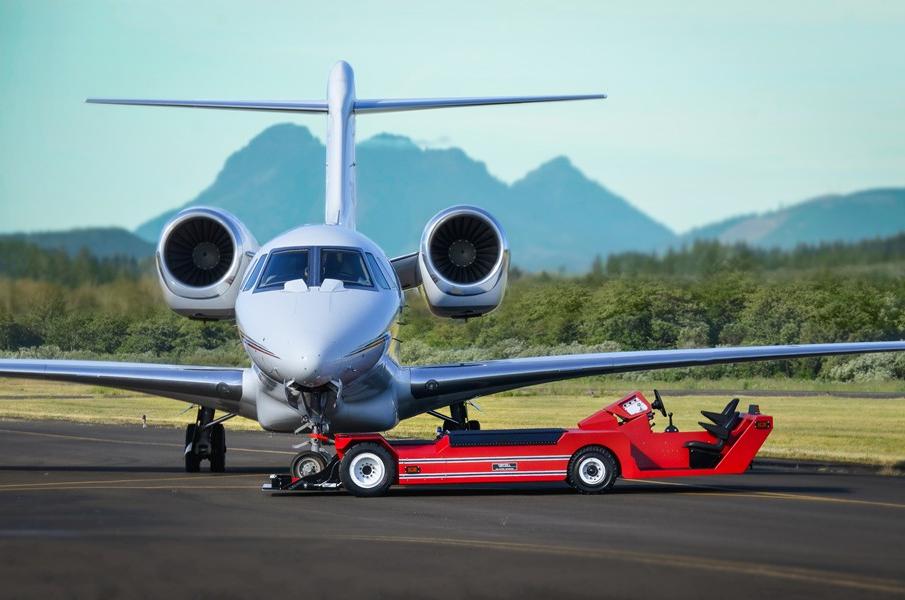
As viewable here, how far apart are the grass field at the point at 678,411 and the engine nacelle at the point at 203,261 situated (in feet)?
30.5

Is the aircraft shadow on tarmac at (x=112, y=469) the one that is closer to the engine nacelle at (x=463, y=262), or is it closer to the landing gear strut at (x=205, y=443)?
the landing gear strut at (x=205, y=443)

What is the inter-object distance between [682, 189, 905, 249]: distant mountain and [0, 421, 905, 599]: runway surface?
1339cm

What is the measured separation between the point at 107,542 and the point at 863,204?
23518 mm

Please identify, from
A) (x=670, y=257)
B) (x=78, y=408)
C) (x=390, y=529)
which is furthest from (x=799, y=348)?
(x=78, y=408)

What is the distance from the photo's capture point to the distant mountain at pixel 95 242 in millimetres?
33969

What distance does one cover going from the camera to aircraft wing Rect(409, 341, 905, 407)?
62.7 ft

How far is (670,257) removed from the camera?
112ft

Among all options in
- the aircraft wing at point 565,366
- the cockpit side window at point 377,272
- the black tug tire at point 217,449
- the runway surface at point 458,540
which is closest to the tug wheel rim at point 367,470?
the runway surface at point 458,540

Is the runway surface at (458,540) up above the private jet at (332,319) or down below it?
below

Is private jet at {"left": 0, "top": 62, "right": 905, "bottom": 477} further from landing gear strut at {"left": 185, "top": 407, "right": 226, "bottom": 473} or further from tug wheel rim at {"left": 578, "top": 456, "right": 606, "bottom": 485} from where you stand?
tug wheel rim at {"left": 578, "top": 456, "right": 606, "bottom": 485}

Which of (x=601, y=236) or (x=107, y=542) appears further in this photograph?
(x=601, y=236)

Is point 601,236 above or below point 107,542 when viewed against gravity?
above

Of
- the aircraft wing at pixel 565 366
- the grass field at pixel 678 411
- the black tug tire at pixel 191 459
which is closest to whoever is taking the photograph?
the aircraft wing at pixel 565 366

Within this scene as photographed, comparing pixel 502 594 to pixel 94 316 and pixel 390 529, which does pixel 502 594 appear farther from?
pixel 94 316
